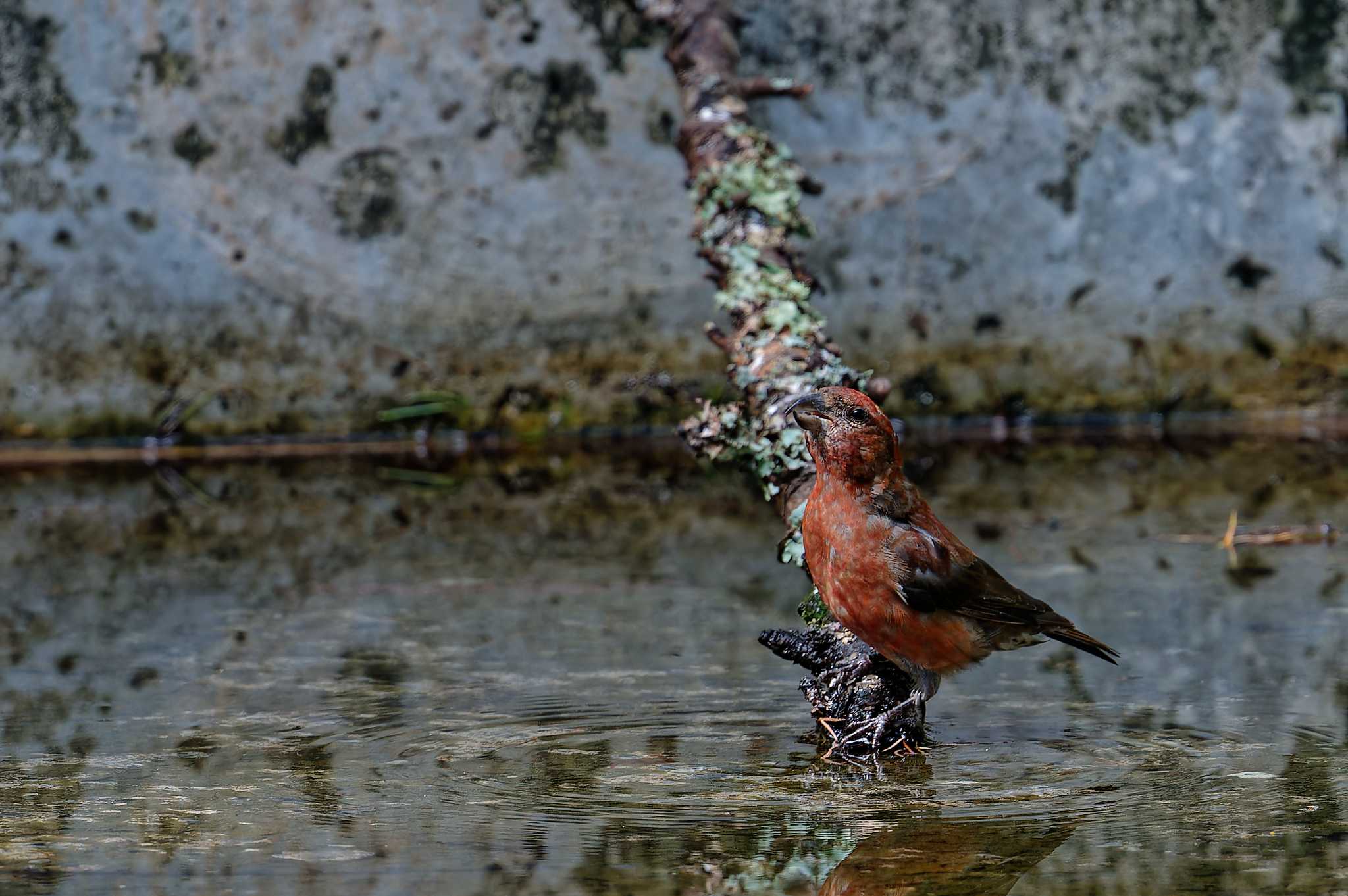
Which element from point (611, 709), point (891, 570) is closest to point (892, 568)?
point (891, 570)

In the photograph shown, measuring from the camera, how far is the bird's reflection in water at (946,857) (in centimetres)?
208

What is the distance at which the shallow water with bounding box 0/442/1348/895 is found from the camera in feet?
7.23

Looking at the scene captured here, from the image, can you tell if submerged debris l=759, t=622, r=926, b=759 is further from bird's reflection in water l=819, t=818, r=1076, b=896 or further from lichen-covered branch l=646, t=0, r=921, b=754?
bird's reflection in water l=819, t=818, r=1076, b=896

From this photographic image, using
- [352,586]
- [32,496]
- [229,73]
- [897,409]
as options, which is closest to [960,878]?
[352,586]

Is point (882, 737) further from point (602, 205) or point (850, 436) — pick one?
point (602, 205)

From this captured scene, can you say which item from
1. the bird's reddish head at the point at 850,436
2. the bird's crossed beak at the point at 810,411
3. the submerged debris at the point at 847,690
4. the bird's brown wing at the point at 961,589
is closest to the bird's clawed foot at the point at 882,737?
the submerged debris at the point at 847,690

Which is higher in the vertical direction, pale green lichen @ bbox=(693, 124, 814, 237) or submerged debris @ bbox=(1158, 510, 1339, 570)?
pale green lichen @ bbox=(693, 124, 814, 237)

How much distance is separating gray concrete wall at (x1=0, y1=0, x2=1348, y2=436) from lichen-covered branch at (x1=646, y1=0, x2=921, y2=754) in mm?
1689

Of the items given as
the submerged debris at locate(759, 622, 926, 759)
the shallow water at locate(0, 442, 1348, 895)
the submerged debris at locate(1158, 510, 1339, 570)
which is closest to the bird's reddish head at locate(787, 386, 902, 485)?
the submerged debris at locate(759, 622, 926, 759)

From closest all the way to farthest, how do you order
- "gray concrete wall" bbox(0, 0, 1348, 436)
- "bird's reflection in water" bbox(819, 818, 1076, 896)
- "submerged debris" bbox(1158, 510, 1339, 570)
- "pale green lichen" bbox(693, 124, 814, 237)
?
"bird's reflection in water" bbox(819, 818, 1076, 896) → "pale green lichen" bbox(693, 124, 814, 237) → "submerged debris" bbox(1158, 510, 1339, 570) → "gray concrete wall" bbox(0, 0, 1348, 436)

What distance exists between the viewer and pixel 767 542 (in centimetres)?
493

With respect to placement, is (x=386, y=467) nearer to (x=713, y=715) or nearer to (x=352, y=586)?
(x=352, y=586)

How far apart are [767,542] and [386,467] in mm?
2196

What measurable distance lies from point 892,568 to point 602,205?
449cm
